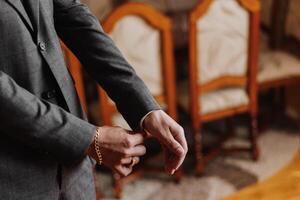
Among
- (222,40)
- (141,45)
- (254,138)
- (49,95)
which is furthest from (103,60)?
(254,138)

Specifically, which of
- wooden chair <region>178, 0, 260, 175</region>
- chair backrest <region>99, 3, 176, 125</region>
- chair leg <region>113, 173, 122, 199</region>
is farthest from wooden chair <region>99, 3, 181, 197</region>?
chair leg <region>113, 173, 122, 199</region>

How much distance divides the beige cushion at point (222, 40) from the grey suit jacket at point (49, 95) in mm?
1332

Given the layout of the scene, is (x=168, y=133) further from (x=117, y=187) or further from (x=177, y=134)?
(x=117, y=187)

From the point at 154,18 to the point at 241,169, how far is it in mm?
896

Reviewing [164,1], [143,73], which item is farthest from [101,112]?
[164,1]

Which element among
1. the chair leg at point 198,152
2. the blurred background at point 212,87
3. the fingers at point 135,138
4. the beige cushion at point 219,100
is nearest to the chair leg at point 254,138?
the blurred background at point 212,87

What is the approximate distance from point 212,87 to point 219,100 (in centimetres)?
8

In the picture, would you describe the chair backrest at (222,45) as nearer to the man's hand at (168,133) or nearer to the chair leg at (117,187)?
the chair leg at (117,187)

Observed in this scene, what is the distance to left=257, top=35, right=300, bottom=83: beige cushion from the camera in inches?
98.0

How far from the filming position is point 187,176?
246 cm

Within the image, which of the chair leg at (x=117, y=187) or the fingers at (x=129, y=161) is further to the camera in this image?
the chair leg at (x=117, y=187)

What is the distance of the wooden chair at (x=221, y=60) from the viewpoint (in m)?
2.21

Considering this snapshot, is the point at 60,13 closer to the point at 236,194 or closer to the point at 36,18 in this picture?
A: the point at 36,18

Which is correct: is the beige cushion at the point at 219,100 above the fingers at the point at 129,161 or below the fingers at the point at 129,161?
below
